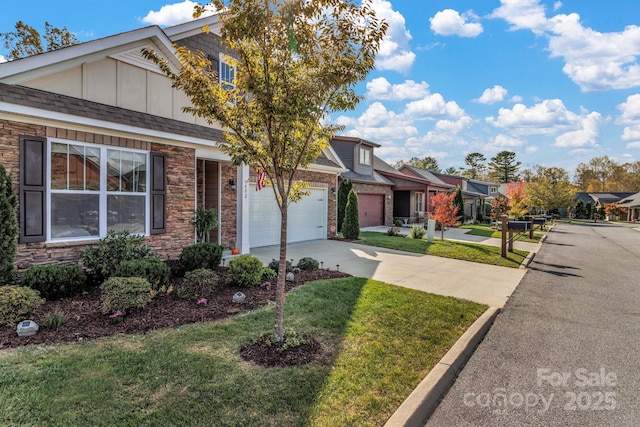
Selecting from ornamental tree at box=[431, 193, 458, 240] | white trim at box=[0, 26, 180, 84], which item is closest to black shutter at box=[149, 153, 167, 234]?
white trim at box=[0, 26, 180, 84]

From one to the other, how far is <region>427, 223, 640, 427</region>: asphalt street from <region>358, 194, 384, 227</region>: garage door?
45.0 feet

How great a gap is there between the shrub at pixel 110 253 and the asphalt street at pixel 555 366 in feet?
19.8

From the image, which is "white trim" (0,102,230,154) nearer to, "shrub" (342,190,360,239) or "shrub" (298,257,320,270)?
"shrub" (298,257,320,270)

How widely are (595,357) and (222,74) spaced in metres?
10.9

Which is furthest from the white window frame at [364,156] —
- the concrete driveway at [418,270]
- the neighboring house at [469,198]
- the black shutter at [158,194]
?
the black shutter at [158,194]

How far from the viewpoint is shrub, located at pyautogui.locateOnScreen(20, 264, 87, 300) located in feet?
17.3

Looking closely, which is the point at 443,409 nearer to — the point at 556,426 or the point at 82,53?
the point at 556,426

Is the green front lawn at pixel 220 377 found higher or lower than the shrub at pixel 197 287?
lower

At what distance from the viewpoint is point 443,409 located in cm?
320

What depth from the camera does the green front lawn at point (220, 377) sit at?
9.05 ft

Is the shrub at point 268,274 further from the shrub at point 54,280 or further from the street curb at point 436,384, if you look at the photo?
the street curb at point 436,384

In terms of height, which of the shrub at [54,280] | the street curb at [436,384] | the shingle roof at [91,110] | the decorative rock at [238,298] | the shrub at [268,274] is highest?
the shingle roof at [91,110]

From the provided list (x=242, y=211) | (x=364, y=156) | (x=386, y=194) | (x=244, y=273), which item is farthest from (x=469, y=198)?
(x=244, y=273)

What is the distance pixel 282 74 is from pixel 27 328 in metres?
4.33
